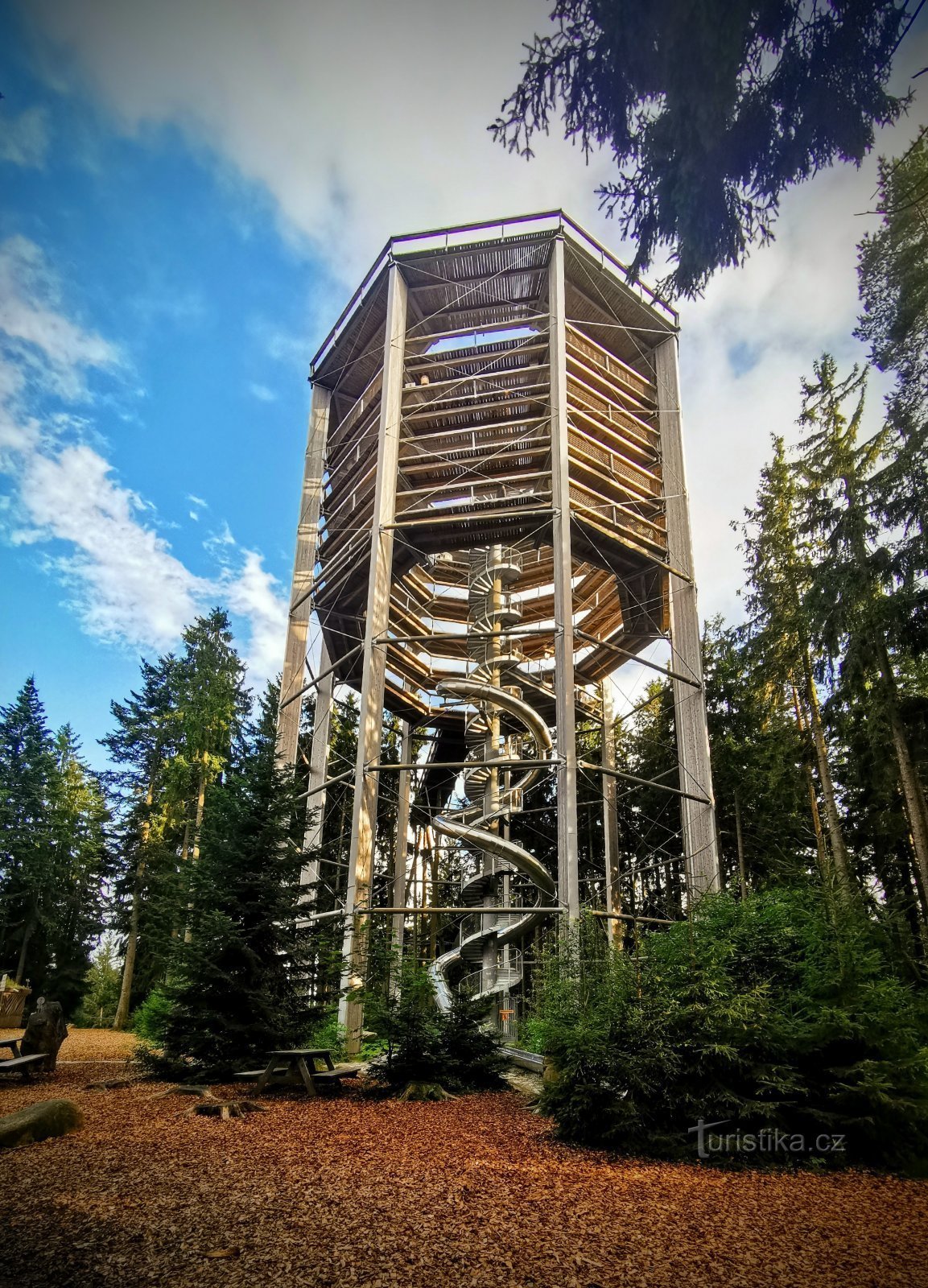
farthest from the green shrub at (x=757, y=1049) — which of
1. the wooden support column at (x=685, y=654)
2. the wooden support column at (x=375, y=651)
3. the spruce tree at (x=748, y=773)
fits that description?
the spruce tree at (x=748, y=773)

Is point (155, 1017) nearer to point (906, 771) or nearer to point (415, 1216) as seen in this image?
point (415, 1216)

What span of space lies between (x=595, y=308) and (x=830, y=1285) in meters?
18.6

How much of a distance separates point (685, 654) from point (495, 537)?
4829 millimetres

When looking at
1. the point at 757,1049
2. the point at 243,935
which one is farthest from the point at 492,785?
the point at 757,1049

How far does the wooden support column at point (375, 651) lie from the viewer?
12.8 m

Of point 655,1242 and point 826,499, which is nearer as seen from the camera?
point 655,1242

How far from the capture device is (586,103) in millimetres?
4809

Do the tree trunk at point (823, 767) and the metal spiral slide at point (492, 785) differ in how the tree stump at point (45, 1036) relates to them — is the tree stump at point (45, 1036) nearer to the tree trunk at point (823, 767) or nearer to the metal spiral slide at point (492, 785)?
the metal spiral slide at point (492, 785)

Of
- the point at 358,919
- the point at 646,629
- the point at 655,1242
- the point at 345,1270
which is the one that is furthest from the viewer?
the point at 646,629

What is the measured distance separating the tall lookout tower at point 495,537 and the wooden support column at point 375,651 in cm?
5

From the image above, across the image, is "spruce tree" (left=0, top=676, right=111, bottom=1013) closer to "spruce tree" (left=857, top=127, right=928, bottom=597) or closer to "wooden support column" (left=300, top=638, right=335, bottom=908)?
"wooden support column" (left=300, top=638, right=335, bottom=908)

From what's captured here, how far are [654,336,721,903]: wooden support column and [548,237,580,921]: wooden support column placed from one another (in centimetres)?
247

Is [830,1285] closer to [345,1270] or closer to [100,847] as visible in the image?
[345,1270]

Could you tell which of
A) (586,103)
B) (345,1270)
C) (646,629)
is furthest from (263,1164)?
(646,629)
